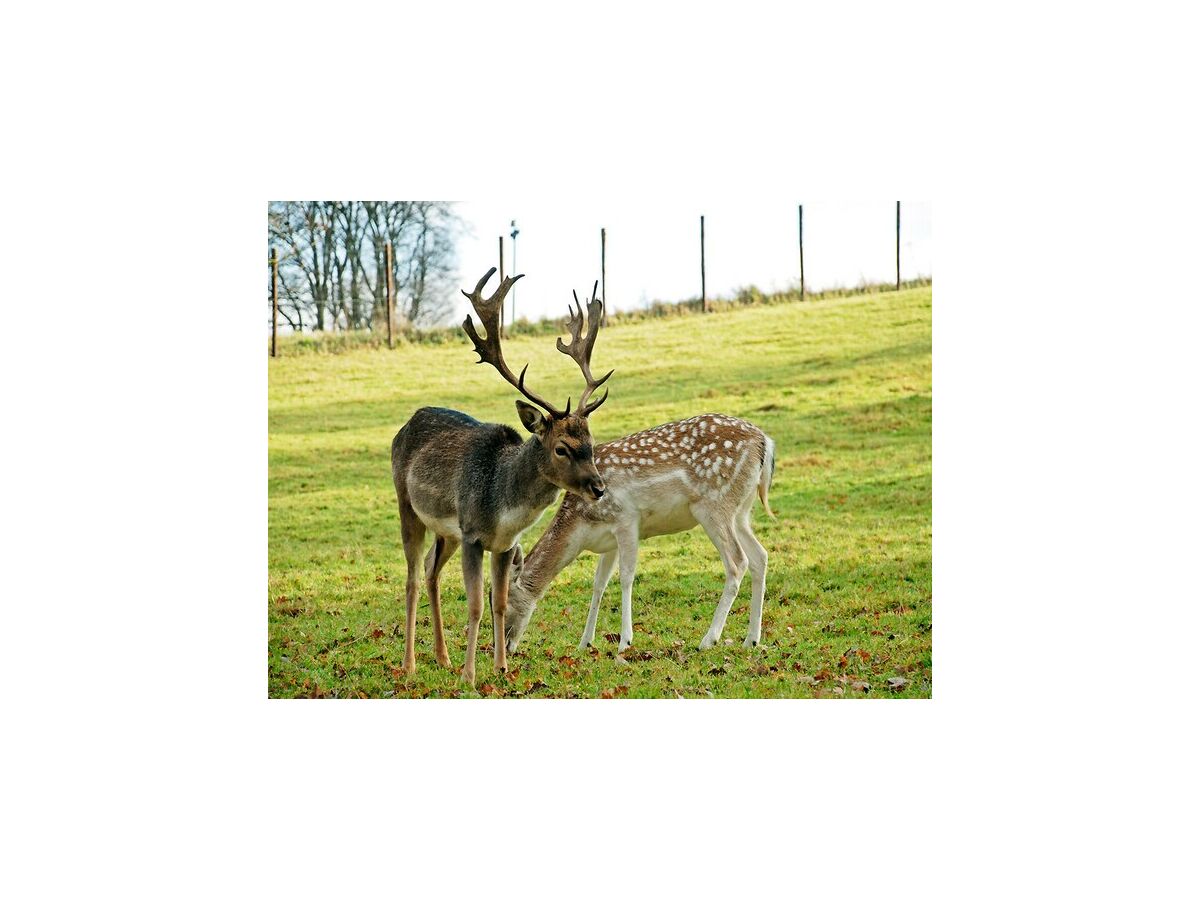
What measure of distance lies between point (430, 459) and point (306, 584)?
1.73 m

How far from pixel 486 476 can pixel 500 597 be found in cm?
62

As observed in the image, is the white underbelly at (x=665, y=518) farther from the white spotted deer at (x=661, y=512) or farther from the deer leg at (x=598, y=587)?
the deer leg at (x=598, y=587)

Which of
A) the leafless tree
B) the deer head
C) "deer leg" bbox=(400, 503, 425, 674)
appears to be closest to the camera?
the deer head

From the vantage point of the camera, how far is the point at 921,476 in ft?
30.6

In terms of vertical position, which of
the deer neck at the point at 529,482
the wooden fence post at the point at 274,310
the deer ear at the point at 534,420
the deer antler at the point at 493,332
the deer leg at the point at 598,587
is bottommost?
the deer leg at the point at 598,587

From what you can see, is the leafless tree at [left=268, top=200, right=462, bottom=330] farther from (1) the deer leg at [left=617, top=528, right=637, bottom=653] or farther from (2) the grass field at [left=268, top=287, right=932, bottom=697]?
(1) the deer leg at [left=617, top=528, right=637, bottom=653]

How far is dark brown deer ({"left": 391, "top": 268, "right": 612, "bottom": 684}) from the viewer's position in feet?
20.6

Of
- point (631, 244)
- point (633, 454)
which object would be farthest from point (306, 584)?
point (631, 244)

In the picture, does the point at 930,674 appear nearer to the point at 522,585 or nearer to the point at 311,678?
the point at 522,585

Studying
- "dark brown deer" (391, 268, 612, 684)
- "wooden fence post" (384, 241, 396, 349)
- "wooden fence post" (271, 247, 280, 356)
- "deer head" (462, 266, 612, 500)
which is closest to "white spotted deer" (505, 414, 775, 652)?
"dark brown deer" (391, 268, 612, 684)

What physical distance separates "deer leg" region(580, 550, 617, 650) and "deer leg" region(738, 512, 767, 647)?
28.7 inches

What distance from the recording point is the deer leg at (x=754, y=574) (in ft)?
23.7

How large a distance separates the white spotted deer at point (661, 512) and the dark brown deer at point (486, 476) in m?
0.28

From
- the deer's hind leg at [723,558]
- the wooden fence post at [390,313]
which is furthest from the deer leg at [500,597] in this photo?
the wooden fence post at [390,313]
